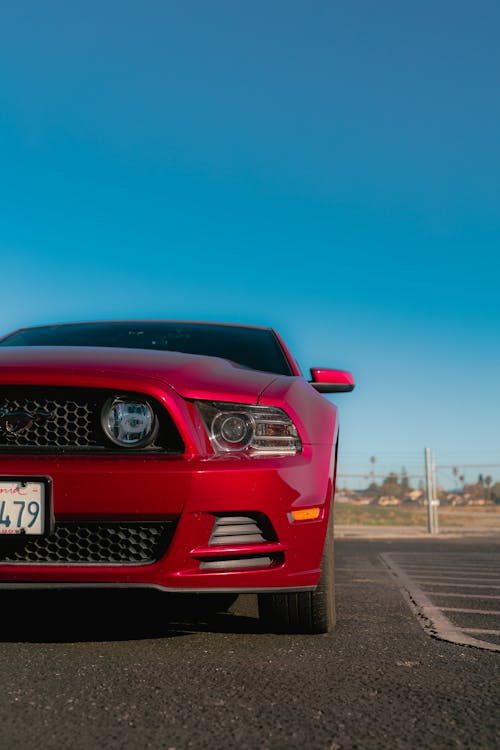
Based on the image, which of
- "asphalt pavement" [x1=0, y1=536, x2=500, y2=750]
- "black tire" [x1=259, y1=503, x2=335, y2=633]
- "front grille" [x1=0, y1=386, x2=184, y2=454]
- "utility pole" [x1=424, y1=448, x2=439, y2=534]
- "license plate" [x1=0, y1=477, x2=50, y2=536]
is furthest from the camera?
"utility pole" [x1=424, y1=448, x2=439, y2=534]

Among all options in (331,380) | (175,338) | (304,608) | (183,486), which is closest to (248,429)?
(183,486)

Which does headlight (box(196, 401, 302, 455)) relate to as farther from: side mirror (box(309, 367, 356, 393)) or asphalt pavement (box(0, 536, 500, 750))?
side mirror (box(309, 367, 356, 393))

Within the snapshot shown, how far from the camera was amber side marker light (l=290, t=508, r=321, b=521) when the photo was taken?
8.31 feet

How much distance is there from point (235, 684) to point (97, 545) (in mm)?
695

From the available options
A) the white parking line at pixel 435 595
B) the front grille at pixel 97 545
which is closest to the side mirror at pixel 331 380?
the white parking line at pixel 435 595

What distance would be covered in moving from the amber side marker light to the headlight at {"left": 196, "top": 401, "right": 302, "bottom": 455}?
0.21 metres

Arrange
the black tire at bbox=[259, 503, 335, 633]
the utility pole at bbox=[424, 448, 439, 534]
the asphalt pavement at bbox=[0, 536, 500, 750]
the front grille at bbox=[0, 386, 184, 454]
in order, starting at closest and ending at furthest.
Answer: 1. the asphalt pavement at bbox=[0, 536, 500, 750]
2. the front grille at bbox=[0, 386, 184, 454]
3. the black tire at bbox=[259, 503, 335, 633]
4. the utility pole at bbox=[424, 448, 439, 534]

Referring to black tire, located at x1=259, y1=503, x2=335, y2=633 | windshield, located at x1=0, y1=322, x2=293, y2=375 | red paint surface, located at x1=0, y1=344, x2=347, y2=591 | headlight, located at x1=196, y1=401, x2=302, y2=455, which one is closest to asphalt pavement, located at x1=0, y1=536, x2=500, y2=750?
black tire, located at x1=259, y1=503, x2=335, y2=633

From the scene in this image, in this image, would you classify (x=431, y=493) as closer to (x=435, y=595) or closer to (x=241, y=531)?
(x=435, y=595)

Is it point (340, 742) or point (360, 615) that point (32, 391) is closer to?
point (340, 742)

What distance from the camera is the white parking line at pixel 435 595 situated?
2.82m

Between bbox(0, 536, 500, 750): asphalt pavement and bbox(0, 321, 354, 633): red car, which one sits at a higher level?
bbox(0, 321, 354, 633): red car

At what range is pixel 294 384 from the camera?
9.78ft

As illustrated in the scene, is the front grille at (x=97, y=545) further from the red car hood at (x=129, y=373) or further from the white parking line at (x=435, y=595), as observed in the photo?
the white parking line at (x=435, y=595)
